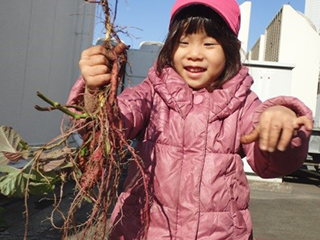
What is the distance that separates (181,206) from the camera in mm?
1574

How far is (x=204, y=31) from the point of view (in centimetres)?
170

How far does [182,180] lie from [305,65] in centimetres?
816

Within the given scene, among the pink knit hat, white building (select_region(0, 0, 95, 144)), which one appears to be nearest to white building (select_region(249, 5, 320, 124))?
white building (select_region(0, 0, 95, 144))

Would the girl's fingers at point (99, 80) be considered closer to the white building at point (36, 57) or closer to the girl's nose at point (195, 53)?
the girl's nose at point (195, 53)

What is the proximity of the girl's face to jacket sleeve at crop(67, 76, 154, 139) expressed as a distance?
6.6 inches

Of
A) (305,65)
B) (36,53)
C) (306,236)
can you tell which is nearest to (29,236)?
(36,53)

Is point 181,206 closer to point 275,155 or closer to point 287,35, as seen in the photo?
point 275,155

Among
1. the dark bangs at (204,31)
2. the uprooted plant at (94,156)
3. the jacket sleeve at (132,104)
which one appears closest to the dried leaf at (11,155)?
the uprooted plant at (94,156)

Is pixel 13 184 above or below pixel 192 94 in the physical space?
below

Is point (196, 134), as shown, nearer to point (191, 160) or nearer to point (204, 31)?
point (191, 160)

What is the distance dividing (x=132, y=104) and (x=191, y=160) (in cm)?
31

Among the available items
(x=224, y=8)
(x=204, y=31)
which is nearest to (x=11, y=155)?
(x=204, y=31)

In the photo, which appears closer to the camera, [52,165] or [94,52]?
[94,52]

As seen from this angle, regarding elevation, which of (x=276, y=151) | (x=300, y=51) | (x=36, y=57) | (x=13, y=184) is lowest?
(x=13, y=184)
